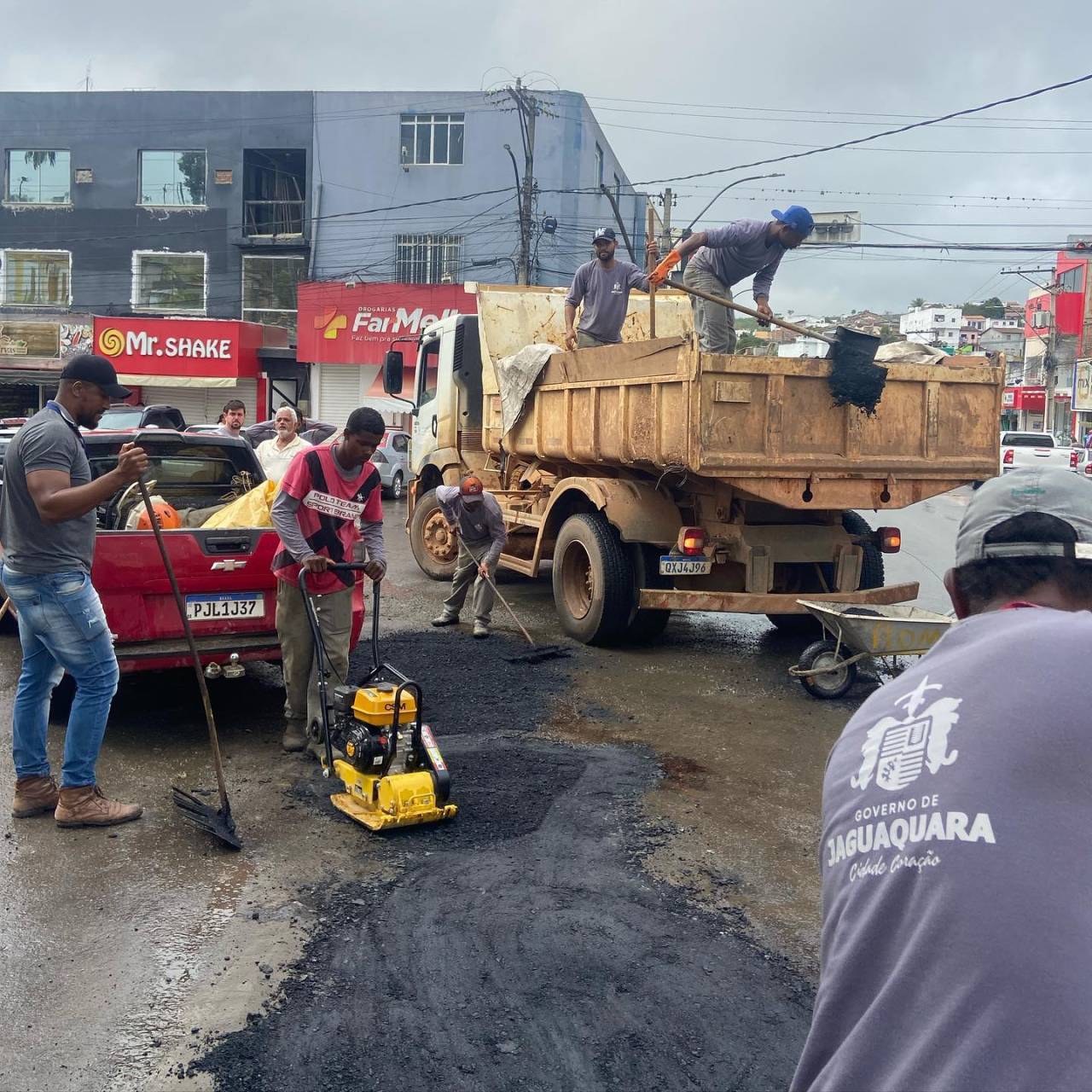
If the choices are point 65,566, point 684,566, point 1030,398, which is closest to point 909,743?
point 65,566

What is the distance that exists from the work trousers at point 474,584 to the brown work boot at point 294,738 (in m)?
3.47

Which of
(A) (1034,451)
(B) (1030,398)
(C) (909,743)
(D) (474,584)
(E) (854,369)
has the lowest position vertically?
(D) (474,584)

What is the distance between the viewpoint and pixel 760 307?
9.31 metres

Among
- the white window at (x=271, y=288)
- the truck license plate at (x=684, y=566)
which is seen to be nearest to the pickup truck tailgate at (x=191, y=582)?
the truck license plate at (x=684, y=566)

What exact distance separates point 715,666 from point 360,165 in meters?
30.3

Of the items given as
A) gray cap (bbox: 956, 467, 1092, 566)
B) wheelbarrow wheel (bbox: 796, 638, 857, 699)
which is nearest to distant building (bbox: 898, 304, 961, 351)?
wheelbarrow wheel (bbox: 796, 638, 857, 699)

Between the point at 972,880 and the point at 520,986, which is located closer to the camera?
the point at 972,880

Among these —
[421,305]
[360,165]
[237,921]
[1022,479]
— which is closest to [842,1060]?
[1022,479]

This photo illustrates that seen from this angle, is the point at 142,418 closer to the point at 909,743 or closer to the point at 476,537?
the point at 476,537

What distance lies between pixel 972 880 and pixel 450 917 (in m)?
3.20

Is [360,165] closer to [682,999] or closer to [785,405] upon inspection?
[785,405]

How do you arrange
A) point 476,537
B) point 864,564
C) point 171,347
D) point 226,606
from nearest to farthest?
1. point 226,606
2. point 864,564
3. point 476,537
4. point 171,347

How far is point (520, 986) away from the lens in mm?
3721

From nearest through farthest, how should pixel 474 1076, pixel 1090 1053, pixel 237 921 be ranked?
pixel 1090 1053 < pixel 474 1076 < pixel 237 921
